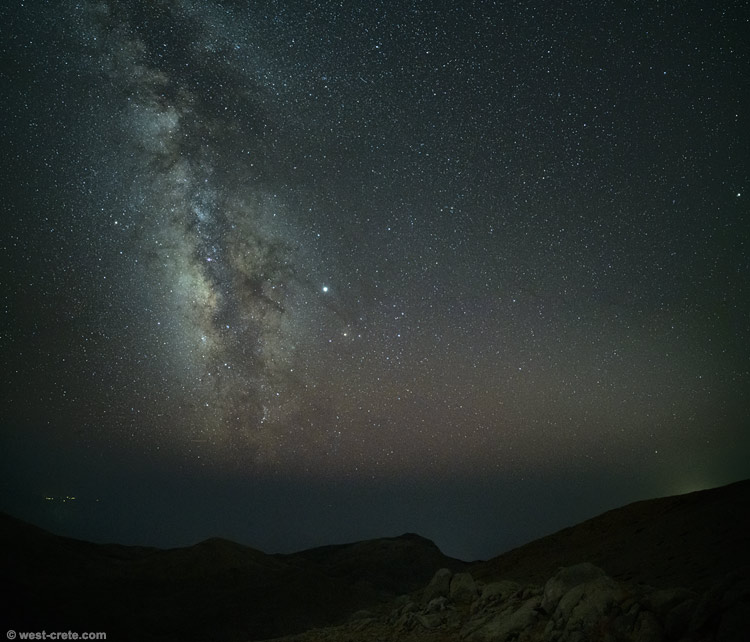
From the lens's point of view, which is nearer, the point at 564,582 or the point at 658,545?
the point at 564,582

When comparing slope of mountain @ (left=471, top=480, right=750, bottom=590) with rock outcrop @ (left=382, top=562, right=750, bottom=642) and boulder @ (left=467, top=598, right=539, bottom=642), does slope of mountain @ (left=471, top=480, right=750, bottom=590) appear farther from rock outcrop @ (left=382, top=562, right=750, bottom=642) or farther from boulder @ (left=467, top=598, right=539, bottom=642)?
boulder @ (left=467, top=598, right=539, bottom=642)

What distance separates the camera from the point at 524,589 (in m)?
12.4

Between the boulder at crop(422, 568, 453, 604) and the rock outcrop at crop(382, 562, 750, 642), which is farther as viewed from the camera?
the boulder at crop(422, 568, 453, 604)

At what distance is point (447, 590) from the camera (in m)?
15.4

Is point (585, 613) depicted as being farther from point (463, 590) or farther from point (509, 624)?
point (463, 590)

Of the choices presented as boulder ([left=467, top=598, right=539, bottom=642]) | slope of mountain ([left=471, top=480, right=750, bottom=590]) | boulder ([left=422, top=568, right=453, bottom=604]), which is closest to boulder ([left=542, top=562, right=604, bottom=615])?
boulder ([left=467, top=598, right=539, bottom=642])

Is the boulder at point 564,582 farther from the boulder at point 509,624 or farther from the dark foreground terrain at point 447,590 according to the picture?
the boulder at point 509,624

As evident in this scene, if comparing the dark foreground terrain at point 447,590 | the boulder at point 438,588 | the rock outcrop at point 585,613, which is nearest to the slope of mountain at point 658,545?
the dark foreground terrain at point 447,590

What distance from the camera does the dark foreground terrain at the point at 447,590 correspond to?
855 centimetres

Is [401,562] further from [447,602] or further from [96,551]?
[447,602]

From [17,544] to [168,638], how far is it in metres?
21.9

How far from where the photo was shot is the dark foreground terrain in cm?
855

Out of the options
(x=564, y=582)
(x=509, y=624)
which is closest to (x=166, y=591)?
(x=509, y=624)

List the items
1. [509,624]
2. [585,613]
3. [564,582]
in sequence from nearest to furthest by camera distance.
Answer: [585,613] → [509,624] → [564,582]
